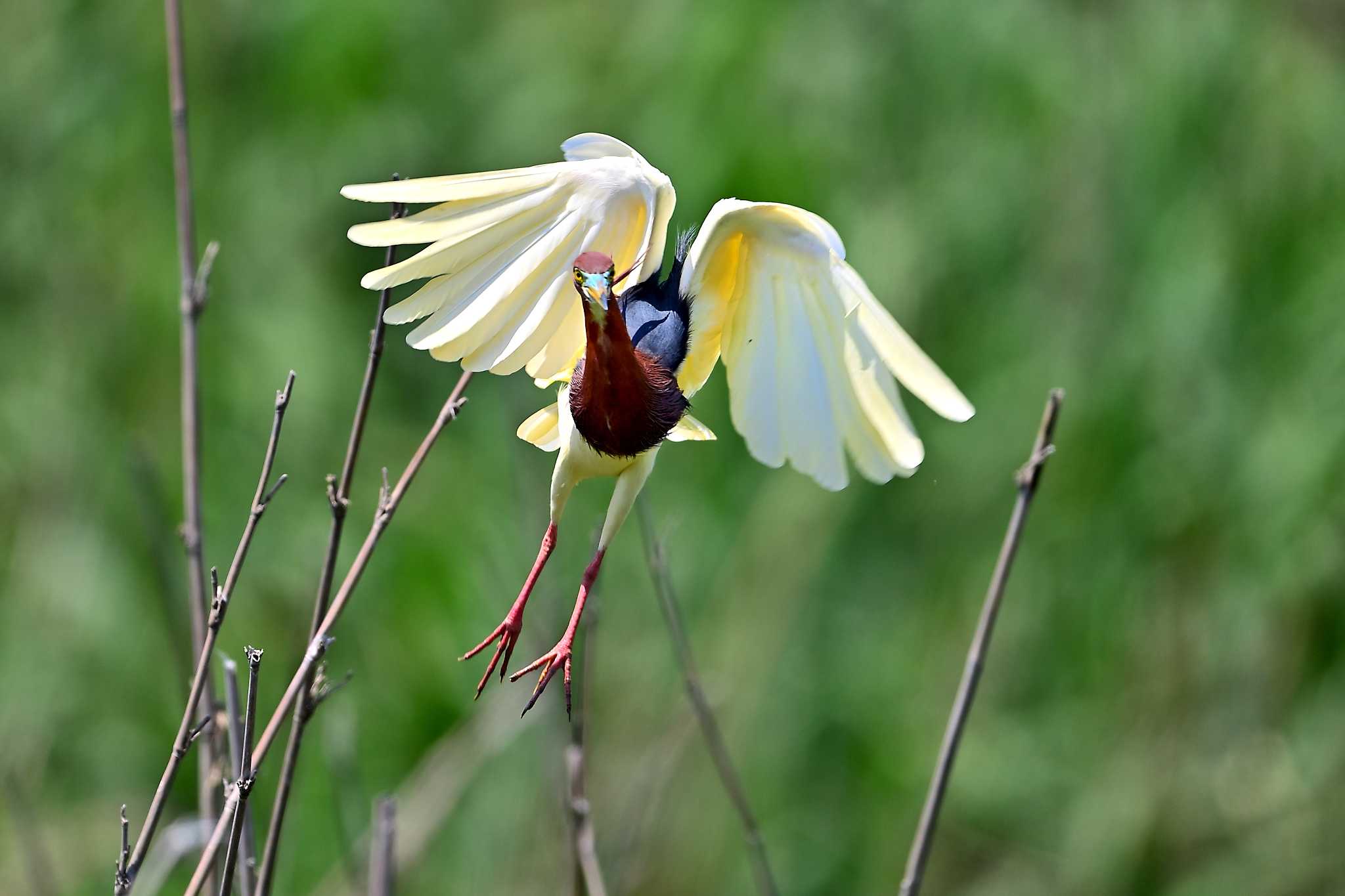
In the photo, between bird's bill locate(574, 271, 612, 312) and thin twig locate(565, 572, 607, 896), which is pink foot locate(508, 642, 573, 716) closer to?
thin twig locate(565, 572, 607, 896)

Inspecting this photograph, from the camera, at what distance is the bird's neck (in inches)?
56.9

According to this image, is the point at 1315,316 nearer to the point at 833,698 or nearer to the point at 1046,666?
the point at 1046,666

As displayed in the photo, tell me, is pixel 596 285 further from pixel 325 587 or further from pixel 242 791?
pixel 242 791

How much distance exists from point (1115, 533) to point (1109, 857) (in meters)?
0.74

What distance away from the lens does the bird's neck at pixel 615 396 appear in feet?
4.74

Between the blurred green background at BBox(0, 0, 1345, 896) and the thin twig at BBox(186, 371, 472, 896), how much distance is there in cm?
183

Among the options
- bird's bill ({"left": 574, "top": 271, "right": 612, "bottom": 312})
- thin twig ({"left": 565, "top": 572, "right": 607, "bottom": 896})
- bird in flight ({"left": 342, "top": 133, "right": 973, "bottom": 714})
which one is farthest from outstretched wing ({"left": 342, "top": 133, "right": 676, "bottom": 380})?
thin twig ({"left": 565, "top": 572, "right": 607, "bottom": 896})

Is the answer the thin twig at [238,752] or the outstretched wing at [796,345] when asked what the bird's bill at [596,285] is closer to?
the outstretched wing at [796,345]

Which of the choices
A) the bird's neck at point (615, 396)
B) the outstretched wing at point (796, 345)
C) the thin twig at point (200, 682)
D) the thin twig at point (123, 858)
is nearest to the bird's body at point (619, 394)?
the bird's neck at point (615, 396)

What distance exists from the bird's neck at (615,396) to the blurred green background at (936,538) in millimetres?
1775

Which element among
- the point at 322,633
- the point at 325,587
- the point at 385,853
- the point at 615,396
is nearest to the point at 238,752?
the point at 385,853

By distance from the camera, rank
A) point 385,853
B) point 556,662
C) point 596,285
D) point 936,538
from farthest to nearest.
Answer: point 936,538
point 385,853
point 556,662
point 596,285

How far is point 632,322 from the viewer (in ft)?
5.21

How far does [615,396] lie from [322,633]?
333 mm
